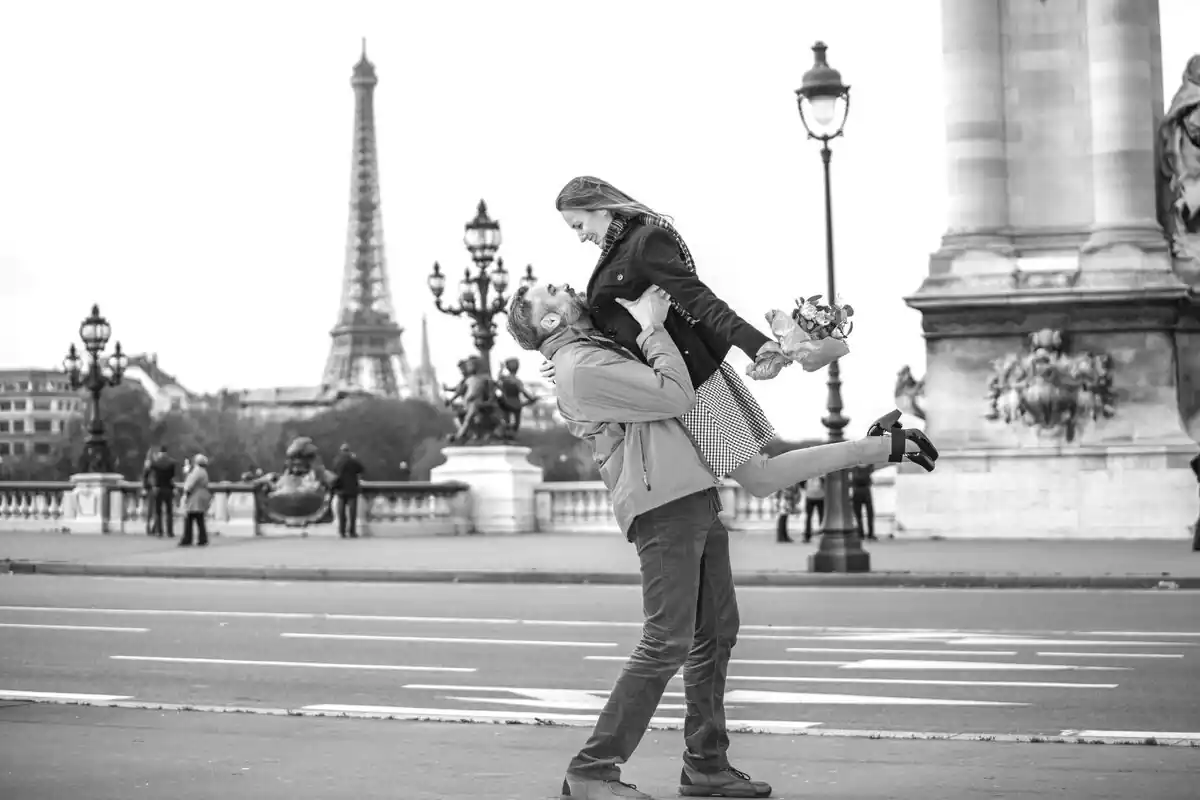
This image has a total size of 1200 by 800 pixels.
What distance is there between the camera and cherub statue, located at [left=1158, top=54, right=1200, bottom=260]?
29.1 metres

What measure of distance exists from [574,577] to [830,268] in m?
4.58

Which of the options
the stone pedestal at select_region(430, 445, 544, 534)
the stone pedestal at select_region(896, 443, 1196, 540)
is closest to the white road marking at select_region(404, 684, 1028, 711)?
the stone pedestal at select_region(896, 443, 1196, 540)

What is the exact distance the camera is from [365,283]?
163375mm

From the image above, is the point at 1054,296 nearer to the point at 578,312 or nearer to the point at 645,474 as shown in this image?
A: the point at 578,312

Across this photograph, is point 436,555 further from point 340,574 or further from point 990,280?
point 990,280

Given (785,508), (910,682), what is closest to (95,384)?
(785,508)

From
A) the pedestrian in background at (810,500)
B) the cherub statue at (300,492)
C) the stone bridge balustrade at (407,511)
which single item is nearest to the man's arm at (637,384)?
the pedestrian in background at (810,500)

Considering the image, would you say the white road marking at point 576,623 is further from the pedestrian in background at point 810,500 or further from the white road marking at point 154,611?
the pedestrian in background at point 810,500

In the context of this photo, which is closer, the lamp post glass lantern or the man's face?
the man's face

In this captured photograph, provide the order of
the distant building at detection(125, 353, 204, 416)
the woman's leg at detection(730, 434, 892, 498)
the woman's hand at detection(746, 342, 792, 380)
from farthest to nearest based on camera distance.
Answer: the distant building at detection(125, 353, 204, 416) < the woman's leg at detection(730, 434, 892, 498) < the woman's hand at detection(746, 342, 792, 380)

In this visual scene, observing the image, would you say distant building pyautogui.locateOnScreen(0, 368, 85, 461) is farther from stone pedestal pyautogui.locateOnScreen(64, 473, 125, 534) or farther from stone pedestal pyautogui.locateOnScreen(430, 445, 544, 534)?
stone pedestal pyautogui.locateOnScreen(430, 445, 544, 534)

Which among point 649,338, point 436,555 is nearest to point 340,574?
point 436,555

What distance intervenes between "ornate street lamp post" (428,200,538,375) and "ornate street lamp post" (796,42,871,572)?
13.1 meters

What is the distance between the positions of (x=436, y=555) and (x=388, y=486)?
8.43 metres
